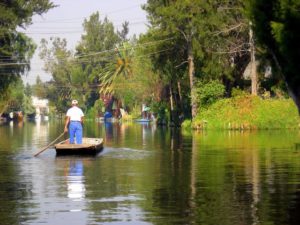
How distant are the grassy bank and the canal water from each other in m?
32.8

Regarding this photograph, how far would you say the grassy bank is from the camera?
63.6 meters

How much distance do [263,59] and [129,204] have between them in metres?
6.55

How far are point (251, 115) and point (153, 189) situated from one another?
152 feet

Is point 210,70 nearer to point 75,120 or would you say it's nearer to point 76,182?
point 75,120

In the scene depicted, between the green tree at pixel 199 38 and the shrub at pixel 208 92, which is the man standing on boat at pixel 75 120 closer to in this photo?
the green tree at pixel 199 38

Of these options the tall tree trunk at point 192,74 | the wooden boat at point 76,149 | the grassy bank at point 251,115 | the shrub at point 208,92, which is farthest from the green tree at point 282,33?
the shrub at point 208,92

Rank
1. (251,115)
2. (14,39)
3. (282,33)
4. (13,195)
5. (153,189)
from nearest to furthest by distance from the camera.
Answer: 1. (282,33)
2. (13,195)
3. (153,189)
4. (251,115)
5. (14,39)

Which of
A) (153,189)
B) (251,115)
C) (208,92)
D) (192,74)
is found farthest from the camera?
(192,74)

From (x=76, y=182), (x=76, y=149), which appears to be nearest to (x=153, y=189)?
(x=76, y=182)

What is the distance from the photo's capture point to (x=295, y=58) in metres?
17.1

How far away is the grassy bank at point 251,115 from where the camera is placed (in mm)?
63562

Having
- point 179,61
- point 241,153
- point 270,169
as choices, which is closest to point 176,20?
point 179,61

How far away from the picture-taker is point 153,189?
18.4 metres

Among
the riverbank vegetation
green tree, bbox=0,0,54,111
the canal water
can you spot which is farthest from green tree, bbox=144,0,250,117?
the canal water
